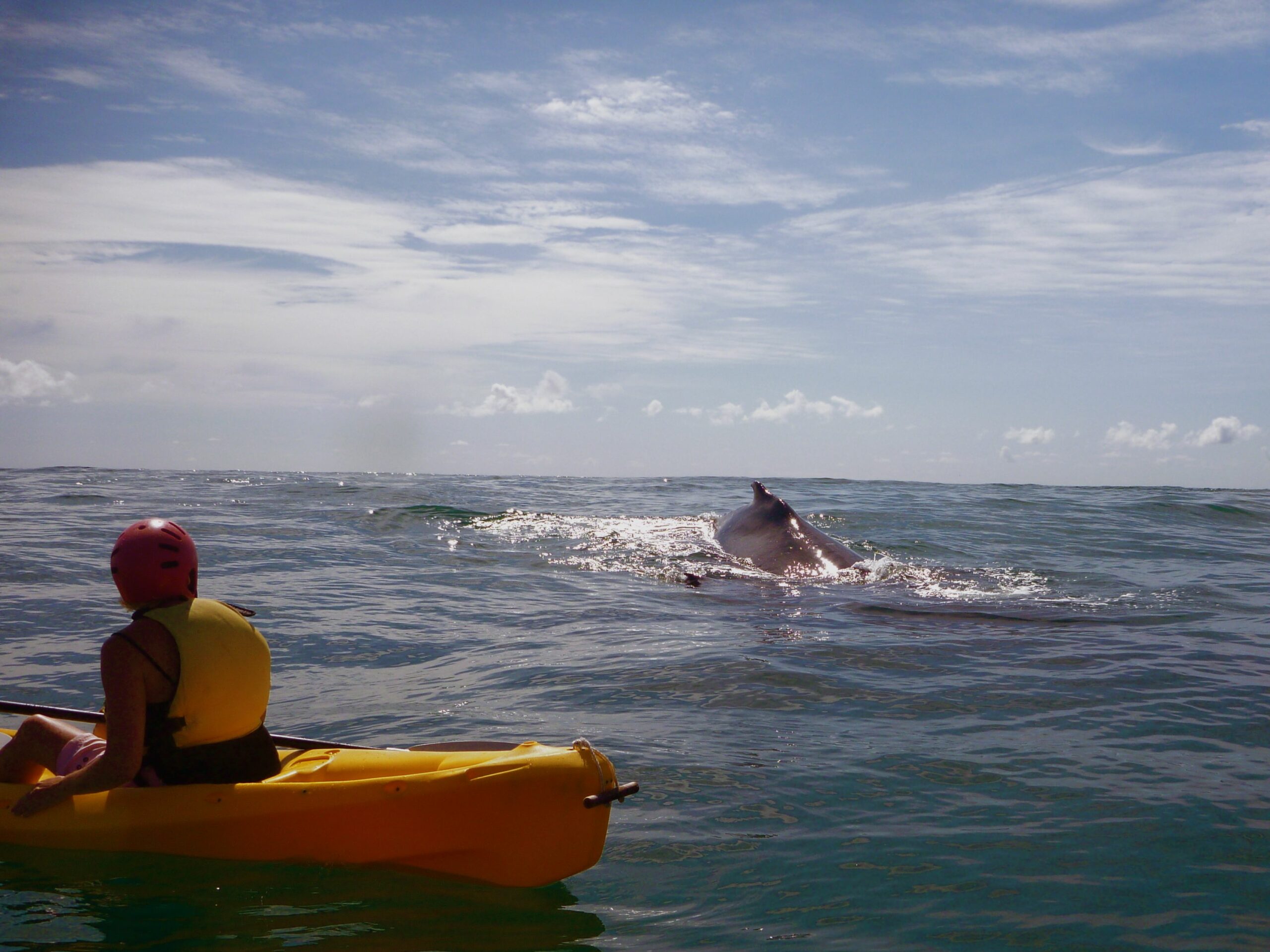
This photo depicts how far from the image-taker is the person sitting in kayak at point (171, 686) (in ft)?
16.2

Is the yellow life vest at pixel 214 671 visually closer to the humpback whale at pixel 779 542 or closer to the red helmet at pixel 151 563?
the red helmet at pixel 151 563

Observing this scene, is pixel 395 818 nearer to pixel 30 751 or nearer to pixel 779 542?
pixel 30 751

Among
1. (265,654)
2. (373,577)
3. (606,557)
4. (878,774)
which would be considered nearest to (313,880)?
(265,654)

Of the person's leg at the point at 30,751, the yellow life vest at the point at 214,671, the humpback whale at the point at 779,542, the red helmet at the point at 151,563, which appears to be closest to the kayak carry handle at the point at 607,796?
the yellow life vest at the point at 214,671

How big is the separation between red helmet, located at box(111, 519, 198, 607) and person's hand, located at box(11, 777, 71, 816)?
1.04 metres

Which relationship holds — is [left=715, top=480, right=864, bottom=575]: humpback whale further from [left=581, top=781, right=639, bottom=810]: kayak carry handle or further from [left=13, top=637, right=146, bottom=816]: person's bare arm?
[left=13, top=637, right=146, bottom=816]: person's bare arm

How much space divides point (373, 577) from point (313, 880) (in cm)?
985

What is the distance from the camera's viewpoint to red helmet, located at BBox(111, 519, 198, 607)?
497 cm

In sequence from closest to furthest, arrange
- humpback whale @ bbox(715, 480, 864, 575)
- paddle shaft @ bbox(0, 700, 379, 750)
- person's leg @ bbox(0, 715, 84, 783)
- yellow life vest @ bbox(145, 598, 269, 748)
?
1. yellow life vest @ bbox(145, 598, 269, 748)
2. person's leg @ bbox(0, 715, 84, 783)
3. paddle shaft @ bbox(0, 700, 379, 750)
4. humpback whale @ bbox(715, 480, 864, 575)

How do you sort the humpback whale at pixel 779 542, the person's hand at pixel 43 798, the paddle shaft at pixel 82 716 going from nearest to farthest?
the person's hand at pixel 43 798
the paddle shaft at pixel 82 716
the humpback whale at pixel 779 542

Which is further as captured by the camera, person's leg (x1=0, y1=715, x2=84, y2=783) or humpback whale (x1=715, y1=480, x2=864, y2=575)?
humpback whale (x1=715, y1=480, x2=864, y2=575)

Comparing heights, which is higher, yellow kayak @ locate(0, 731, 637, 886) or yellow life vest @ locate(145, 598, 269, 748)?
yellow life vest @ locate(145, 598, 269, 748)

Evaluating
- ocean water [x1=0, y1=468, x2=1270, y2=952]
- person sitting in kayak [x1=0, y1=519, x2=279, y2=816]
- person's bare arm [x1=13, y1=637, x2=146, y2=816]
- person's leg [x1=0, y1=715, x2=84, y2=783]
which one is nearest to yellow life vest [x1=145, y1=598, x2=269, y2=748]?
person sitting in kayak [x1=0, y1=519, x2=279, y2=816]

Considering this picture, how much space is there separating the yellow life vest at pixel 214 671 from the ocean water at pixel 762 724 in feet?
2.29
